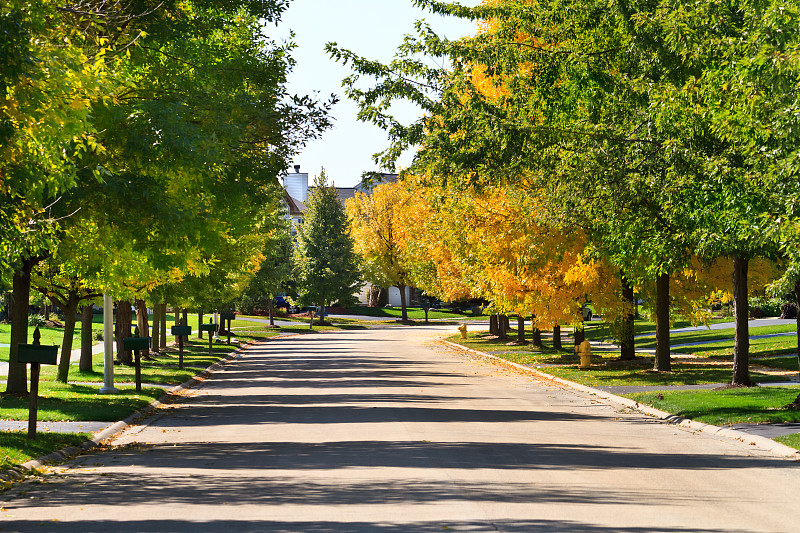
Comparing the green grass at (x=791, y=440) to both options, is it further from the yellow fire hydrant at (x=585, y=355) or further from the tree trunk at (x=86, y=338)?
the tree trunk at (x=86, y=338)

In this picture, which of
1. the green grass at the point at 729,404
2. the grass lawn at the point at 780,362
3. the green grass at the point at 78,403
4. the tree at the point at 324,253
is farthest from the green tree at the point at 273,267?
the green grass at the point at 729,404

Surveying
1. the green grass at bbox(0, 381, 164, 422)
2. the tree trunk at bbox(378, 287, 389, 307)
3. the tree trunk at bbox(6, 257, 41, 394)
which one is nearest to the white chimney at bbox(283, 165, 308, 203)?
the tree trunk at bbox(378, 287, 389, 307)

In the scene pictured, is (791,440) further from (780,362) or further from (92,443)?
(780,362)

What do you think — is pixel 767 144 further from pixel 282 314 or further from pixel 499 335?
pixel 282 314

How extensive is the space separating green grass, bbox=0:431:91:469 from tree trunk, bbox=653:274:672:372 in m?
16.4

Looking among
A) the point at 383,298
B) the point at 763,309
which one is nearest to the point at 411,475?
the point at 763,309

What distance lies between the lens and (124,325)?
102ft

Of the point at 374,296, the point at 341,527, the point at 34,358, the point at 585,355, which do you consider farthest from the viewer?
the point at 374,296

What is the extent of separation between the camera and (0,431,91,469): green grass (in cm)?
1249

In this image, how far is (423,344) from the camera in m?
50.8

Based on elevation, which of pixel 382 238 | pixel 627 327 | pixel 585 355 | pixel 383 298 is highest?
pixel 382 238

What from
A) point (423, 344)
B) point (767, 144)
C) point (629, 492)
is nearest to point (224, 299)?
point (423, 344)

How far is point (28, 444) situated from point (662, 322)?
58.6 ft

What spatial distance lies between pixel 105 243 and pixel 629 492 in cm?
1062
